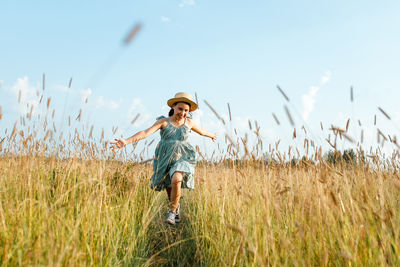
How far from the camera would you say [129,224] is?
2.79 metres

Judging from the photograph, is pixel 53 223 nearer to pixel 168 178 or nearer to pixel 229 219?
pixel 229 219

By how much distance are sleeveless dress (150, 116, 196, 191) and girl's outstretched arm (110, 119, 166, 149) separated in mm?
113

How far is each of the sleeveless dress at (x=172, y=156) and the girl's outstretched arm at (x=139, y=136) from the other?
113 mm

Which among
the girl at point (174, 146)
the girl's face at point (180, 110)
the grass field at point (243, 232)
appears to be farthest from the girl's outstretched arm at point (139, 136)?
the grass field at point (243, 232)

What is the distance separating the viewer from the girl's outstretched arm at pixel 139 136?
3486 mm

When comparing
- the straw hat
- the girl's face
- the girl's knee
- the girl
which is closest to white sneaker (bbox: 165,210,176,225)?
the girl

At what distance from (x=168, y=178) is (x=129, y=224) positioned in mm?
1476

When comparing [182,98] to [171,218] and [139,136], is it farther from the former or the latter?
[171,218]

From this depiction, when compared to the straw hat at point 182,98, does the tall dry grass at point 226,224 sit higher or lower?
lower

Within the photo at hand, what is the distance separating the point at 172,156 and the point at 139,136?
1.85 ft

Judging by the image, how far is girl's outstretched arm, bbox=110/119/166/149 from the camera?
3486mm

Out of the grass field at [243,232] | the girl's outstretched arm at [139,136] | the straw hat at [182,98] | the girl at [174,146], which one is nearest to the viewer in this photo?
the grass field at [243,232]

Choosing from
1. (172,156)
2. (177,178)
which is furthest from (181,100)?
(177,178)

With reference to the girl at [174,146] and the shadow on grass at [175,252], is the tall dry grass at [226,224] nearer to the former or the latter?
the shadow on grass at [175,252]
